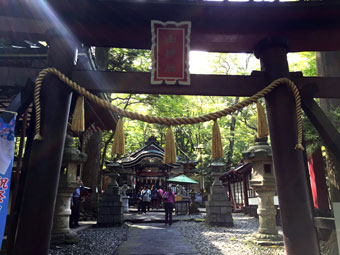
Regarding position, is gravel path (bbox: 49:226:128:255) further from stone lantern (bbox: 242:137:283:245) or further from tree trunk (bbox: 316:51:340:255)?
tree trunk (bbox: 316:51:340:255)

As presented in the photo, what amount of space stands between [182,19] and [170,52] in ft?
1.52

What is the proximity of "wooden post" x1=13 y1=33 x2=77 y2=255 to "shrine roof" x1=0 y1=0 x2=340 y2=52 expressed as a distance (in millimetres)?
363

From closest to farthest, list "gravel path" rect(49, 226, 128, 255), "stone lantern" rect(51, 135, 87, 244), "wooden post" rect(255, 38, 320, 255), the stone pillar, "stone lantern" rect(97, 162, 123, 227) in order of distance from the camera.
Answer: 1. "wooden post" rect(255, 38, 320, 255)
2. "gravel path" rect(49, 226, 128, 255)
3. "stone lantern" rect(51, 135, 87, 244)
4. "stone lantern" rect(97, 162, 123, 227)
5. the stone pillar

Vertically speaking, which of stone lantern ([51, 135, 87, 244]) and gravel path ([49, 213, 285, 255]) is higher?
stone lantern ([51, 135, 87, 244])

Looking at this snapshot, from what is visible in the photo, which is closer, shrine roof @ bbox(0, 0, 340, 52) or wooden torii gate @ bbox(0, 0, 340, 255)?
wooden torii gate @ bbox(0, 0, 340, 255)

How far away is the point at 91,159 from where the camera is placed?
11430 millimetres

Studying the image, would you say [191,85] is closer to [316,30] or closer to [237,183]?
[316,30]

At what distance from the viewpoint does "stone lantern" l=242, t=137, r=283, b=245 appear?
716 centimetres

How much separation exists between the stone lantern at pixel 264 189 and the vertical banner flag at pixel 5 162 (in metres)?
6.42

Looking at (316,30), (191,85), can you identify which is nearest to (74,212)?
(191,85)

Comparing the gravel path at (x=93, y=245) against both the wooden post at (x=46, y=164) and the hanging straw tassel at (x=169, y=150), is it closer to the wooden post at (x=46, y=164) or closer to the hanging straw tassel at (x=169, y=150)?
the wooden post at (x=46, y=164)

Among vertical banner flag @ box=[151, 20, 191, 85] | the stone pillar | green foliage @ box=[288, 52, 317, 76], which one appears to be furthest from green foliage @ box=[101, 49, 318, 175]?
the stone pillar

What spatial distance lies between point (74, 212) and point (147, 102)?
23.7ft

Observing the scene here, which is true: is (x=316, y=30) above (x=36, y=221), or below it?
above
